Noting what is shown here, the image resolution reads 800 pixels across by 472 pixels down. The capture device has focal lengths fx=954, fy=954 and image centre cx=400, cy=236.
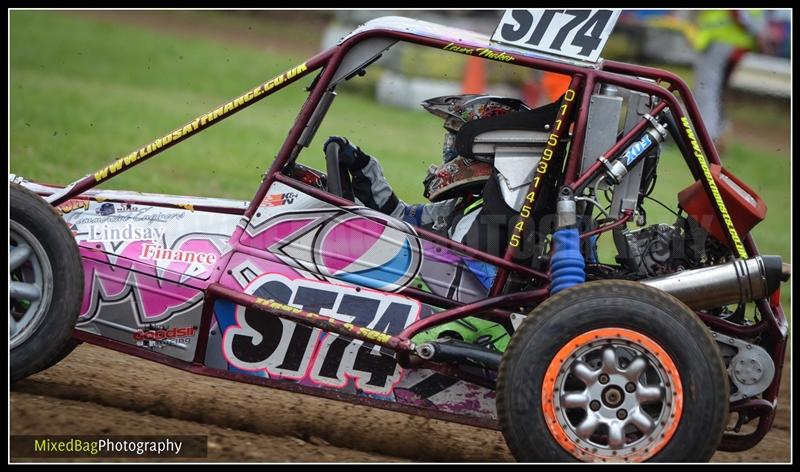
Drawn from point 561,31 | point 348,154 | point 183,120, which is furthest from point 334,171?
point 183,120

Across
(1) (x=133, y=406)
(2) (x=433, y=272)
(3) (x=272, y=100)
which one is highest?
(3) (x=272, y=100)

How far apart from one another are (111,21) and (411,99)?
762 centimetres

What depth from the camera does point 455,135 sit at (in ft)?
15.1

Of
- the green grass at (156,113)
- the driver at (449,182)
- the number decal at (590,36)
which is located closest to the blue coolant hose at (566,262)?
the driver at (449,182)

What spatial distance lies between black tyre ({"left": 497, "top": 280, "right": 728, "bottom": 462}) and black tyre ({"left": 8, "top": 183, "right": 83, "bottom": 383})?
177 centimetres

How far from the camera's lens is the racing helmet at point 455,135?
4465mm

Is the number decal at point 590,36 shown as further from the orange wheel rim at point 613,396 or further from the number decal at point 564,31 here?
the orange wheel rim at point 613,396

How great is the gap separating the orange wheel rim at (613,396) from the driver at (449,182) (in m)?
0.76

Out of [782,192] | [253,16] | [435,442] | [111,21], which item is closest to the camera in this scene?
[435,442]

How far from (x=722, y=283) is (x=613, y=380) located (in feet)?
2.39

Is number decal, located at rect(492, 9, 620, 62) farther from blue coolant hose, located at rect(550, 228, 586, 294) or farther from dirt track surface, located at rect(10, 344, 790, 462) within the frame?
dirt track surface, located at rect(10, 344, 790, 462)

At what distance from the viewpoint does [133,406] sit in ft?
14.6

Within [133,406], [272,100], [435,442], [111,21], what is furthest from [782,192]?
[111,21]

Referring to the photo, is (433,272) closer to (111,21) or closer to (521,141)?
(521,141)
